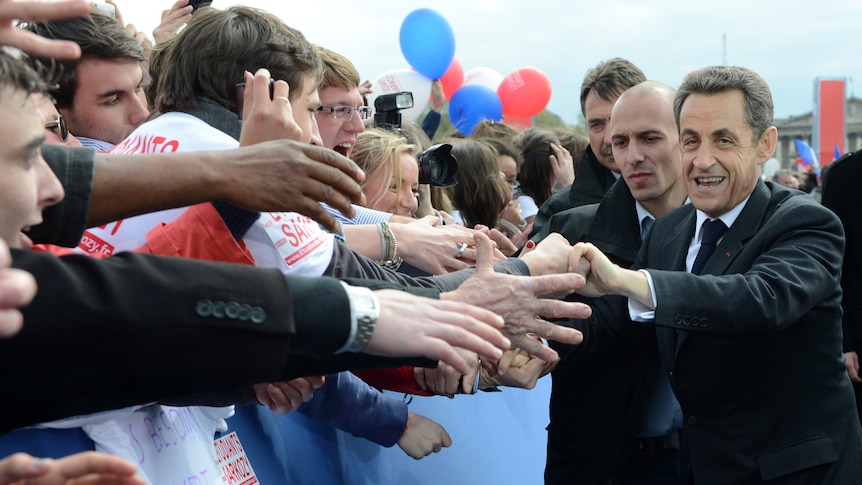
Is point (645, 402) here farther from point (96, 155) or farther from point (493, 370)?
point (96, 155)

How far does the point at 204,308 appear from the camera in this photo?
142cm

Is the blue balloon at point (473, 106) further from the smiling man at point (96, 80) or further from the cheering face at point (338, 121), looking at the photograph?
the smiling man at point (96, 80)

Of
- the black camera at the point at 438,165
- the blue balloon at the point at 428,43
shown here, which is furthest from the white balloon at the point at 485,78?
the black camera at the point at 438,165

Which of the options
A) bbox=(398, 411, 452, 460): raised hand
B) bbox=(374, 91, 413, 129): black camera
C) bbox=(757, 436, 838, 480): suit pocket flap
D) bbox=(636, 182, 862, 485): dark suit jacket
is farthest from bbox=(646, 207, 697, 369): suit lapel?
bbox=(374, 91, 413, 129): black camera

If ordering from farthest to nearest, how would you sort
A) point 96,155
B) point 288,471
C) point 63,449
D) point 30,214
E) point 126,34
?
point 126,34
point 288,471
point 96,155
point 63,449
point 30,214

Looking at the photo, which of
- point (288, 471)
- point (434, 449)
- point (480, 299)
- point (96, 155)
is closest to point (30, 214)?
point (96, 155)

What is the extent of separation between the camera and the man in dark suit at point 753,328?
2760mm

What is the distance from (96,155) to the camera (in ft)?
6.16

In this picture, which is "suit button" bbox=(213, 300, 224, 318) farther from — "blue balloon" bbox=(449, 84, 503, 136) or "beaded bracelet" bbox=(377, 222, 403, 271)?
"blue balloon" bbox=(449, 84, 503, 136)

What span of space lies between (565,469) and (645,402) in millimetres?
399

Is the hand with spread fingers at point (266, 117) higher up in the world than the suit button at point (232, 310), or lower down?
higher up

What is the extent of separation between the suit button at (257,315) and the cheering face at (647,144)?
273cm

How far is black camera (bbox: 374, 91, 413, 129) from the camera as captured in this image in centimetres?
459

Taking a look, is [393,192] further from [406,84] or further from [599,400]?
[406,84]
